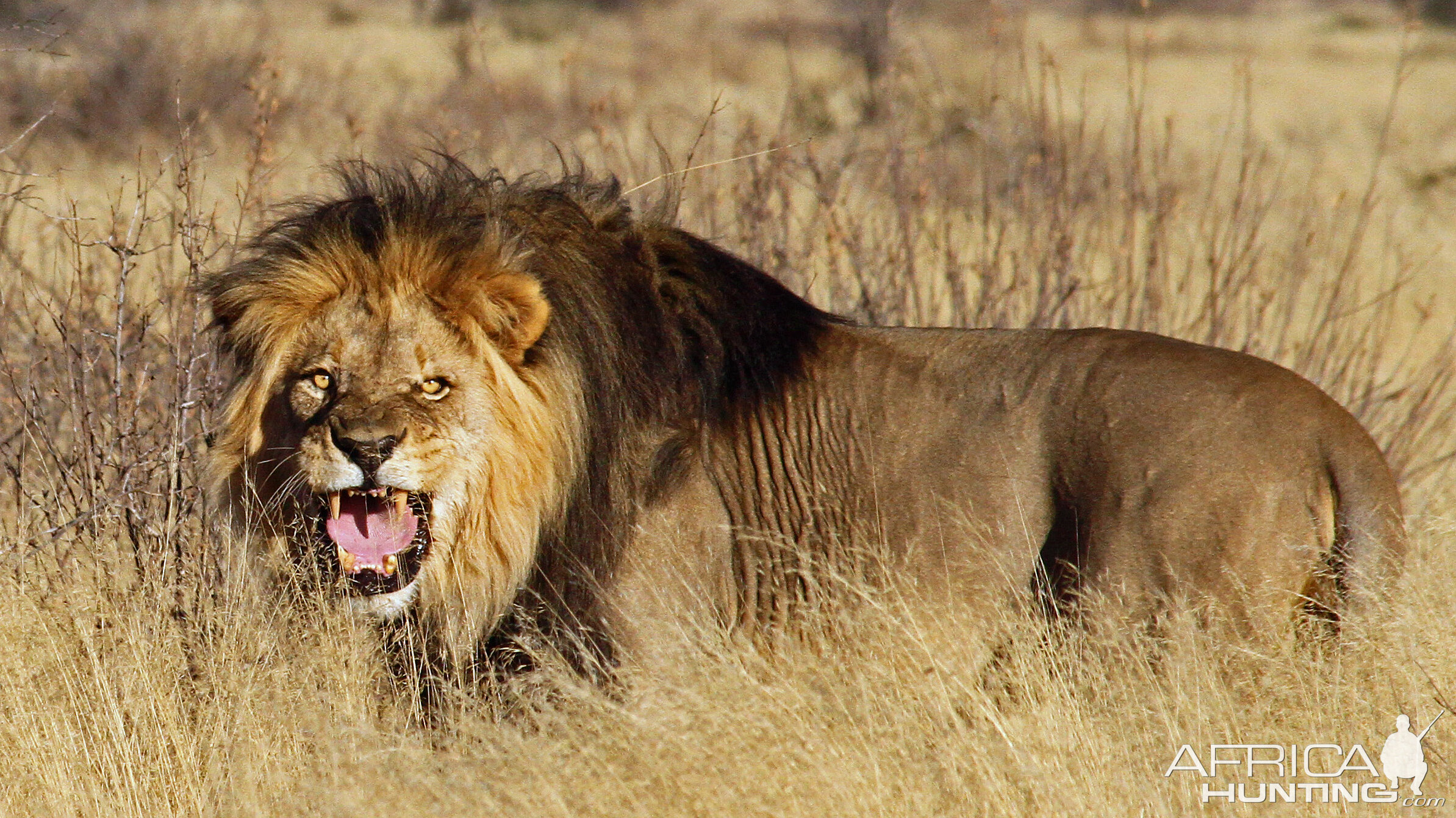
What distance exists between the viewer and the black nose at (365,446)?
360 centimetres

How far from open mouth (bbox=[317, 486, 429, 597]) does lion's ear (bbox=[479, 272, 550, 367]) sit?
1.55 ft

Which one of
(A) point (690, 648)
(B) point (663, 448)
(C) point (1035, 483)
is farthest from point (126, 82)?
(C) point (1035, 483)

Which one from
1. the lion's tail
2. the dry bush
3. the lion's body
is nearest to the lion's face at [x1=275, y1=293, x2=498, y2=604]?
the lion's body

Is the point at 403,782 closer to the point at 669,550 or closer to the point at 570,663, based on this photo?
the point at 570,663

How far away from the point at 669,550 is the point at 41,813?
171cm

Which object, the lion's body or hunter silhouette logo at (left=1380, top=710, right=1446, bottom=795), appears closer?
hunter silhouette logo at (left=1380, top=710, right=1446, bottom=795)

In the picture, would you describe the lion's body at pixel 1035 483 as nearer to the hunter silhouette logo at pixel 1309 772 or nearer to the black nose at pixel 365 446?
the hunter silhouette logo at pixel 1309 772

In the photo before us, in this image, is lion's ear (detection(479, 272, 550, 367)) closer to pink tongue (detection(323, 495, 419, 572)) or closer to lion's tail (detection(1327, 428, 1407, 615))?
pink tongue (detection(323, 495, 419, 572))

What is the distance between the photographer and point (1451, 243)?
1470cm

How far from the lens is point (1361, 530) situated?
3861mm

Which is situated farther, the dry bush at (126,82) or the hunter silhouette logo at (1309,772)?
the dry bush at (126,82)

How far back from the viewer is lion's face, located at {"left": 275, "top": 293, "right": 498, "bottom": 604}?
3.72 m

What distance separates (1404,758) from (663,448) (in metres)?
2.02

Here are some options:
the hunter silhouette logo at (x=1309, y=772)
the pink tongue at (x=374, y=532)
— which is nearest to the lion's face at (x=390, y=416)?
the pink tongue at (x=374, y=532)
